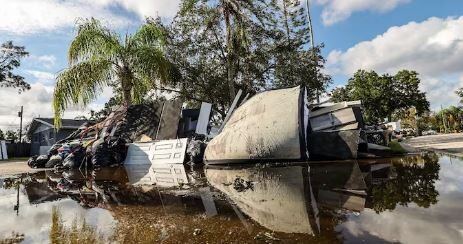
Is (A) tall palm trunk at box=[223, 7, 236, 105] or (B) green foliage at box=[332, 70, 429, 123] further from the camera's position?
(B) green foliage at box=[332, 70, 429, 123]

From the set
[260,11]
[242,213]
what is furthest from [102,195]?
[260,11]

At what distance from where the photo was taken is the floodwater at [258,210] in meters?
3.00

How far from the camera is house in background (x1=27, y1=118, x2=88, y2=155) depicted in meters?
28.4

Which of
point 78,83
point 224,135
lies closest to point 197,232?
point 224,135

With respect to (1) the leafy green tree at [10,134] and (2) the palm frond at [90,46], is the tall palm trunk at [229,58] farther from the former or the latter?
(1) the leafy green tree at [10,134]

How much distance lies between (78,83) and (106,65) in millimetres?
1245

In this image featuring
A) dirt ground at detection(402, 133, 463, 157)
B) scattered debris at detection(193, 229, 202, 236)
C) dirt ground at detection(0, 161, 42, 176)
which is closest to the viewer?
scattered debris at detection(193, 229, 202, 236)

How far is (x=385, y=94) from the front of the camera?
3158 centimetres

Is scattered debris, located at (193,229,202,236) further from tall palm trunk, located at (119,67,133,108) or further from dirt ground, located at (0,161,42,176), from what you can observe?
tall palm trunk, located at (119,67,133,108)

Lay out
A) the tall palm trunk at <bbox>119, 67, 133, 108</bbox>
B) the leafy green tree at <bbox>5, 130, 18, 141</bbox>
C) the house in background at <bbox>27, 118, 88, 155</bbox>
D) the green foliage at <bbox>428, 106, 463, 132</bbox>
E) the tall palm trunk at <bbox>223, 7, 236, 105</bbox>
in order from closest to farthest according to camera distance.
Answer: the tall palm trunk at <bbox>119, 67, 133, 108</bbox>
the tall palm trunk at <bbox>223, 7, 236, 105</bbox>
the house in background at <bbox>27, 118, 88, 155</bbox>
the leafy green tree at <bbox>5, 130, 18, 141</bbox>
the green foliage at <bbox>428, 106, 463, 132</bbox>

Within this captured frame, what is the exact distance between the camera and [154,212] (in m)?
4.29

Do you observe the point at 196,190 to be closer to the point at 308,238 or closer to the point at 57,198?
the point at 57,198

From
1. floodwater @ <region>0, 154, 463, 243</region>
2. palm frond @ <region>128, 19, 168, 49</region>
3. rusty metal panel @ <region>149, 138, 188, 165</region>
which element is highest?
palm frond @ <region>128, 19, 168, 49</region>

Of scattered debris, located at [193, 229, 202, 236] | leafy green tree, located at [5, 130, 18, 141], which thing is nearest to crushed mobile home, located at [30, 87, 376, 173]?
scattered debris, located at [193, 229, 202, 236]
